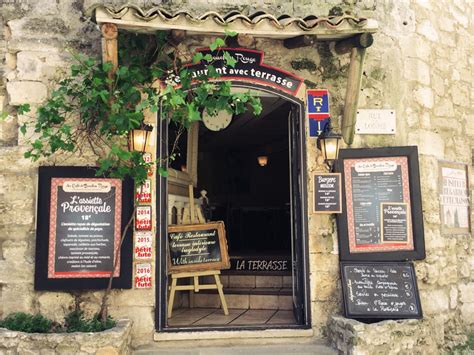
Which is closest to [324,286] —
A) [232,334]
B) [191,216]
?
[232,334]

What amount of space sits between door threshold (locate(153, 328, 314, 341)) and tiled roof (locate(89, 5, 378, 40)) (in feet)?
9.69

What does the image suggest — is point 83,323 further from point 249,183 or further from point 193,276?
point 249,183

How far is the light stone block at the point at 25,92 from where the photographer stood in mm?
4996

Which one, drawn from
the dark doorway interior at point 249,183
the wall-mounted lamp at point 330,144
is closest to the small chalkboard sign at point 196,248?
the wall-mounted lamp at point 330,144

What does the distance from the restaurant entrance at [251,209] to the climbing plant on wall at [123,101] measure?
2.46 feet

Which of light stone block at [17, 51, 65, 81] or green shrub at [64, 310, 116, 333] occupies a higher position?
light stone block at [17, 51, 65, 81]

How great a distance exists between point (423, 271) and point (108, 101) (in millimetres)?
3713

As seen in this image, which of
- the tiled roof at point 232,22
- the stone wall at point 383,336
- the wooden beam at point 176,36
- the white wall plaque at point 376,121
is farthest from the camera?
the white wall plaque at point 376,121

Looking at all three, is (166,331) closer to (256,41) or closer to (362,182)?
(362,182)

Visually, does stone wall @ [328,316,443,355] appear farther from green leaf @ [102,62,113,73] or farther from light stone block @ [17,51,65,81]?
light stone block @ [17,51,65,81]

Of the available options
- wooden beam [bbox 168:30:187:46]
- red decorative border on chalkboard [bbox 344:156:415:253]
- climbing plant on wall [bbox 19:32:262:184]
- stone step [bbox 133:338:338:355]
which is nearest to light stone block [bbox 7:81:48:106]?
climbing plant on wall [bbox 19:32:262:184]

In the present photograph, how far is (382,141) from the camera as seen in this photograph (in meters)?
5.43

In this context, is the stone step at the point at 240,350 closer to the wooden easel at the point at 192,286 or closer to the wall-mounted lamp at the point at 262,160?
the wooden easel at the point at 192,286

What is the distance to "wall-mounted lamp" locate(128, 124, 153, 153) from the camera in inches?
189
